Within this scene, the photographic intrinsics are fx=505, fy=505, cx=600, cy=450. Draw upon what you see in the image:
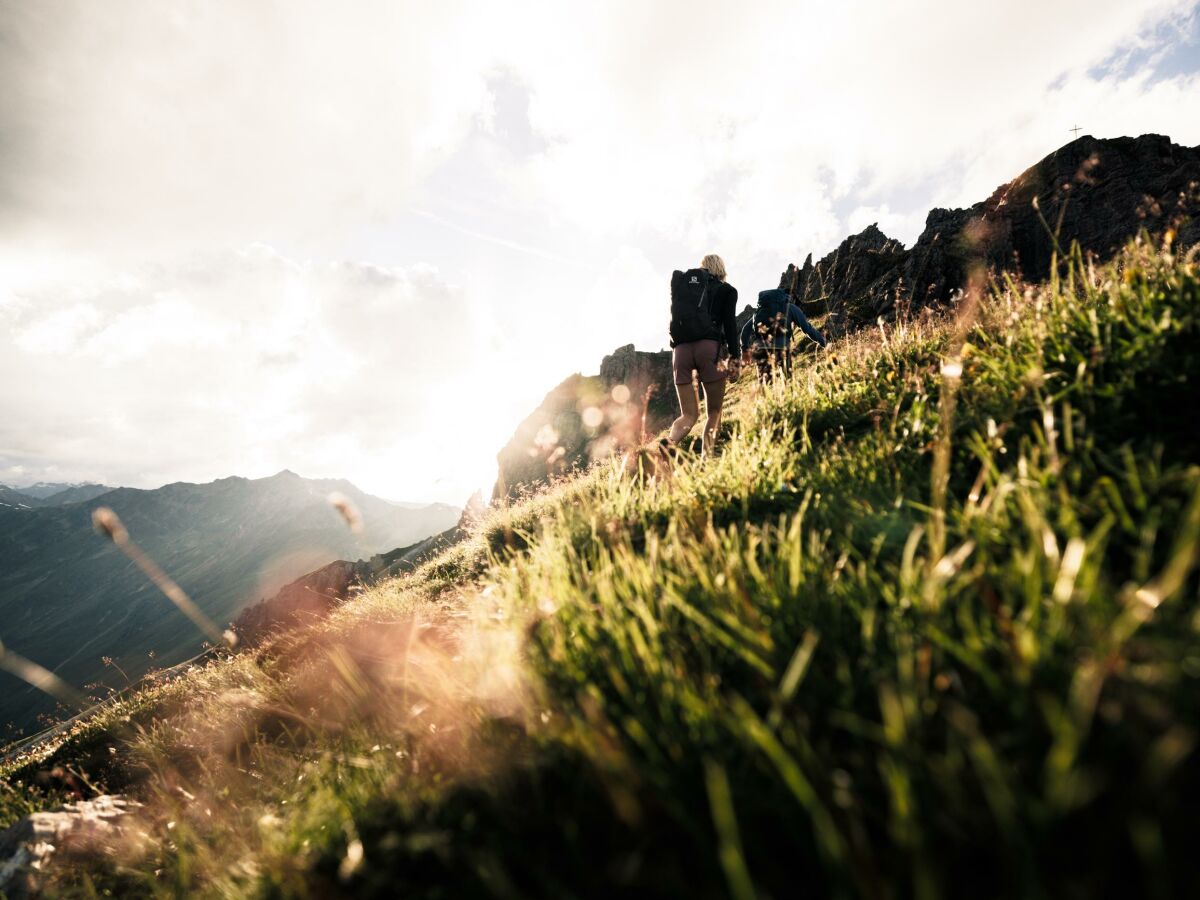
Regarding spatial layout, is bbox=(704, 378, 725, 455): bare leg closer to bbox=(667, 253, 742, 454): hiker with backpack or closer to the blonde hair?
bbox=(667, 253, 742, 454): hiker with backpack

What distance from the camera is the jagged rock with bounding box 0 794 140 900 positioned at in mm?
3275

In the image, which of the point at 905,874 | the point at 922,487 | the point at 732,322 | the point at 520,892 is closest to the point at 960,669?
the point at 905,874

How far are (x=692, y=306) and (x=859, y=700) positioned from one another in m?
6.49

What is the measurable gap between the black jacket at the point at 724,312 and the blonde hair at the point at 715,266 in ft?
0.49

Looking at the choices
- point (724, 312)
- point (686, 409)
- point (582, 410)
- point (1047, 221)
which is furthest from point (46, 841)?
point (582, 410)

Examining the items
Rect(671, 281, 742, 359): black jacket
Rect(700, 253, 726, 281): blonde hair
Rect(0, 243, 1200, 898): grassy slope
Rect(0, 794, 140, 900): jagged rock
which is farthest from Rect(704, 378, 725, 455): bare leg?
Rect(0, 794, 140, 900): jagged rock

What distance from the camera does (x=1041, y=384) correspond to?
107 inches

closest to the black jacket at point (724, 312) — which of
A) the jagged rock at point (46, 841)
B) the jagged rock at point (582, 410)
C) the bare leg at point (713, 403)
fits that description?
the bare leg at point (713, 403)

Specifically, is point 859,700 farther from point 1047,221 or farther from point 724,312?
point 1047,221

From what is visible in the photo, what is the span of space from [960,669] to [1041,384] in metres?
2.11

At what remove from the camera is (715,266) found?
761 cm

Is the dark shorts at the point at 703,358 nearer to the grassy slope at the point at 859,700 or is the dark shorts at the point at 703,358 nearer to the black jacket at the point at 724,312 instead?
the black jacket at the point at 724,312

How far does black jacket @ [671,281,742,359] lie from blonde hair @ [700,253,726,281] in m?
0.15

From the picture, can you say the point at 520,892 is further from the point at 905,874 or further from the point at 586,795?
the point at 905,874
